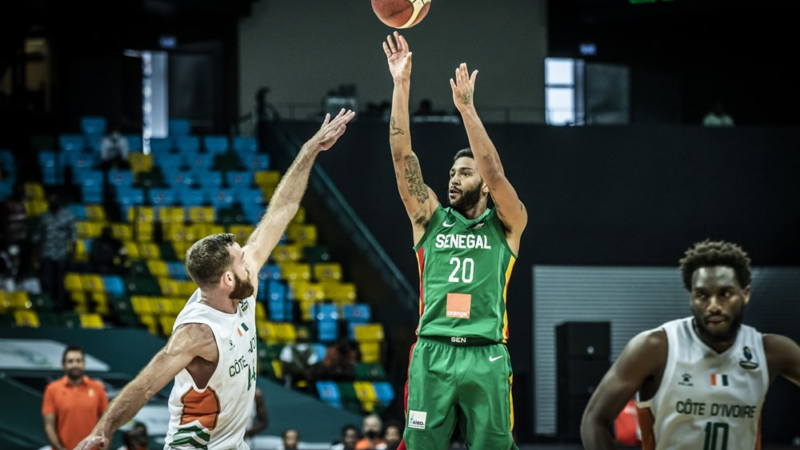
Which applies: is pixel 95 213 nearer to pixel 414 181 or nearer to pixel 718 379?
pixel 414 181

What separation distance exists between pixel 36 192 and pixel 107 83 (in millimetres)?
4702

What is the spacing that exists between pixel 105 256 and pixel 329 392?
3944mm

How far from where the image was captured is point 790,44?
22.8m

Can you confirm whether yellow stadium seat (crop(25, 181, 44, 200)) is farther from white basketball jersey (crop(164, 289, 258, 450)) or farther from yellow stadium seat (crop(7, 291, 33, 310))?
white basketball jersey (crop(164, 289, 258, 450))

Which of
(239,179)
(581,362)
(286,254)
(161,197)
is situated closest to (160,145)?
(161,197)

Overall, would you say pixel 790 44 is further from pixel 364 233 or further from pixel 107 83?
pixel 107 83

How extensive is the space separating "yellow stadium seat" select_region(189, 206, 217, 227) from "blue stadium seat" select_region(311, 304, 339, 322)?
8.95ft

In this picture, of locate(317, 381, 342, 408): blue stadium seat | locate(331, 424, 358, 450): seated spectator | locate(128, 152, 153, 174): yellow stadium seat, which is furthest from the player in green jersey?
locate(128, 152, 153, 174): yellow stadium seat

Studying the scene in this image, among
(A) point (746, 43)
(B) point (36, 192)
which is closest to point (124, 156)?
(B) point (36, 192)

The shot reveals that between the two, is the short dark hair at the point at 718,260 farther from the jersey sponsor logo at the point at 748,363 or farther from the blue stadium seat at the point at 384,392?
the blue stadium seat at the point at 384,392

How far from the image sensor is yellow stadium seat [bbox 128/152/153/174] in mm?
18672

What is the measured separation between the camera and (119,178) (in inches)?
712

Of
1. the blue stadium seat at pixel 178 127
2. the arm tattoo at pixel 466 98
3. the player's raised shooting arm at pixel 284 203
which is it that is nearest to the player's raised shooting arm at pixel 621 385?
the player's raised shooting arm at pixel 284 203

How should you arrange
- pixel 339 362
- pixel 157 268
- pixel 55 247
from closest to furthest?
pixel 339 362 → pixel 55 247 → pixel 157 268
